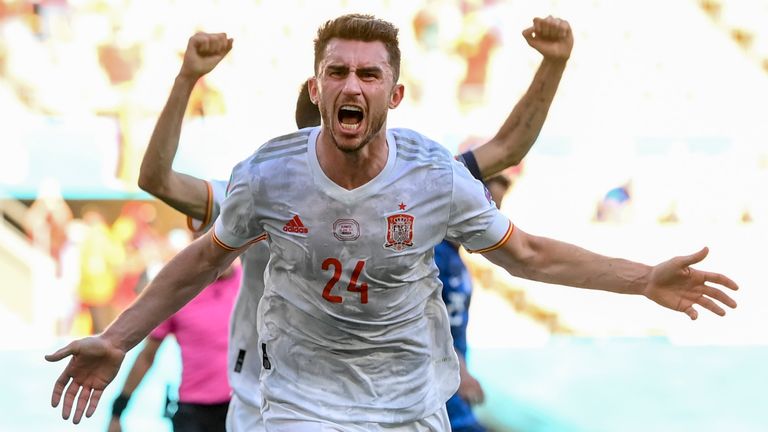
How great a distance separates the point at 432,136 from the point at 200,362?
1006 centimetres

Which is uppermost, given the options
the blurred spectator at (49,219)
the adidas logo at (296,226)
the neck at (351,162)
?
the neck at (351,162)

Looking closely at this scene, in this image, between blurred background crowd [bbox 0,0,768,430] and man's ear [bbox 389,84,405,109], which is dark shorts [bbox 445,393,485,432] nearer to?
man's ear [bbox 389,84,405,109]

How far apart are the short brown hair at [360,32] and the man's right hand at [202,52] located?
2.69ft

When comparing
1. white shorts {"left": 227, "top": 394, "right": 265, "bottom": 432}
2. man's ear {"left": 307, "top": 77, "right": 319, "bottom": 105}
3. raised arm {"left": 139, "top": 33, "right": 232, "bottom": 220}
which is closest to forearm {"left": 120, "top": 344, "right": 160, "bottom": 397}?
white shorts {"left": 227, "top": 394, "right": 265, "bottom": 432}

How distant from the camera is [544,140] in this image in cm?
1622

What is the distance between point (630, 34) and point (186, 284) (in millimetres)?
13973

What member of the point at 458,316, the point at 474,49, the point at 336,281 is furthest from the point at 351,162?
the point at 474,49

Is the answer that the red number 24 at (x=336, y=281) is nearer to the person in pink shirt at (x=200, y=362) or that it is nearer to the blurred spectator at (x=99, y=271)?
the person in pink shirt at (x=200, y=362)

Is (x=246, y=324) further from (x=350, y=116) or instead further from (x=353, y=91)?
(x=353, y=91)

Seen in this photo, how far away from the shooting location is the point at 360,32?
3715mm

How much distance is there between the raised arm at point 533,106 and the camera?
184 inches

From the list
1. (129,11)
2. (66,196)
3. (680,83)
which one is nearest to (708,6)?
(680,83)

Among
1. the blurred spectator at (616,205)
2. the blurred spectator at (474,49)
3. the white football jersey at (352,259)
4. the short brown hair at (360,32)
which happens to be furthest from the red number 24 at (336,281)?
the blurred spectator at (474,49)

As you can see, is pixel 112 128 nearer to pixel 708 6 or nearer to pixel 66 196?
pixel 66 196
